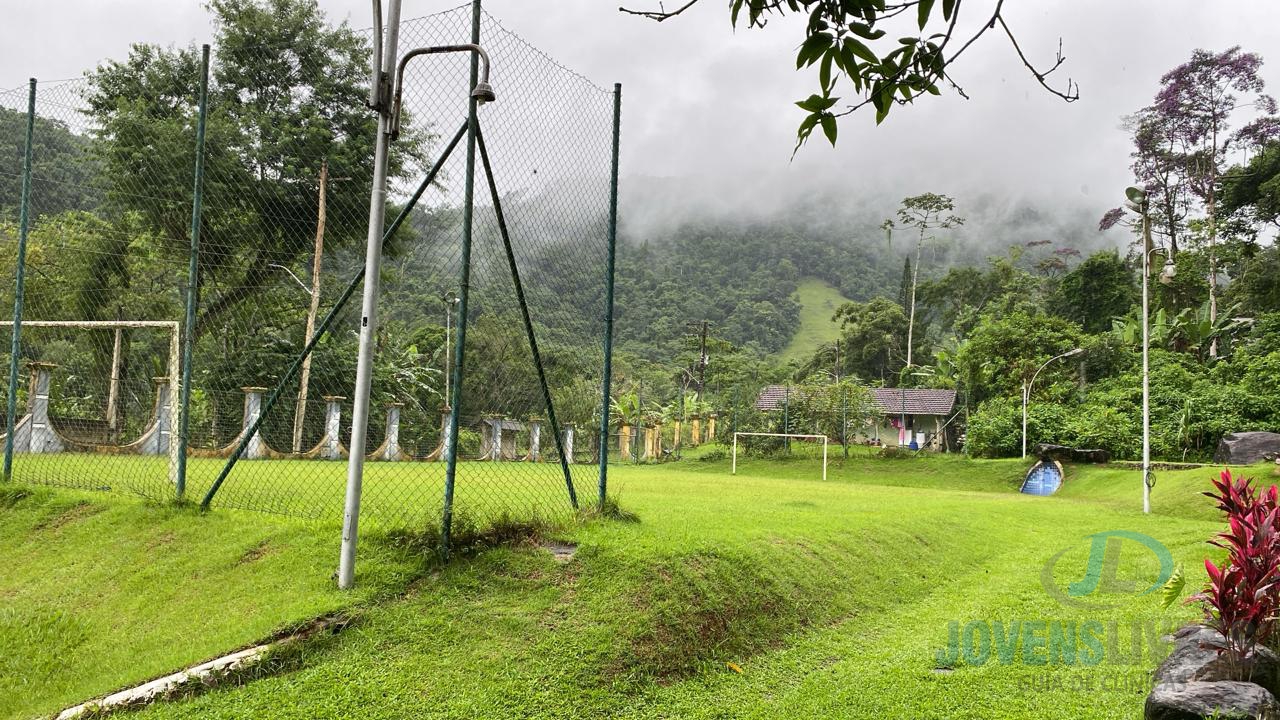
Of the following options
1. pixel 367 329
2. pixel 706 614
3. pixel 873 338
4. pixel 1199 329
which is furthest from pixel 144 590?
pixel 873 338

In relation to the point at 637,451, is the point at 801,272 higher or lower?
higher

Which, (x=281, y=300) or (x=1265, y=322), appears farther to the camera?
(x=1265, y=322)

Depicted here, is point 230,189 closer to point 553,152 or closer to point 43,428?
point 553,152

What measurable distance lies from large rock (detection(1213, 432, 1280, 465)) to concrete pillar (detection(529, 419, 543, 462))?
68.1 feet

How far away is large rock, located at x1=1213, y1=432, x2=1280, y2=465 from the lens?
2083 centimetres

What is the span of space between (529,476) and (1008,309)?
4298 centimetres

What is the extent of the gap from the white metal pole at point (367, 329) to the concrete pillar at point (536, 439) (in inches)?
86.0

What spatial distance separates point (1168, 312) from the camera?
36281mm

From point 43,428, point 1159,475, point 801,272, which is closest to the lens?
point 43,428

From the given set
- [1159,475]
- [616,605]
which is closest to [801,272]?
[1159,475]

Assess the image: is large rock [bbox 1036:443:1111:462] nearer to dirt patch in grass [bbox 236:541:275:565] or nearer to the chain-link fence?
the chain-link fence

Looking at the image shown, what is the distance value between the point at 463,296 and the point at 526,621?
86.0 inches

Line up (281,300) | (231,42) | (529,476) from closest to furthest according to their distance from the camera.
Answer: (529,476)
(281,300)
(231,42)

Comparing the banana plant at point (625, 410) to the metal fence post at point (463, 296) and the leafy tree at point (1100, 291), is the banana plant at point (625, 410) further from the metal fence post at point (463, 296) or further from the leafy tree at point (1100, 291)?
the metal fence post at point (463, 296)
